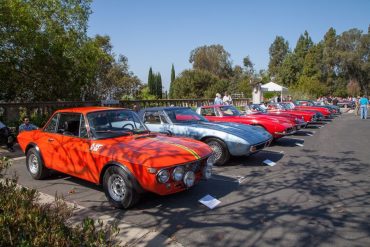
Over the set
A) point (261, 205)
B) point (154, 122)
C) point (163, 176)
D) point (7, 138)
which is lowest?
point (261, 205)

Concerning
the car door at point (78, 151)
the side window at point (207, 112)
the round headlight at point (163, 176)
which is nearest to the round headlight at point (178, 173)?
the round headlight at point (163, 176)

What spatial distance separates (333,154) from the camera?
9414 millimetres

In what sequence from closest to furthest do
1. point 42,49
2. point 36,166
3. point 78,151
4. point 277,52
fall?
point 78,151
point 36,166
point 42,49
point 277,52

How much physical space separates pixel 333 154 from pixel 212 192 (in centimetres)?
520

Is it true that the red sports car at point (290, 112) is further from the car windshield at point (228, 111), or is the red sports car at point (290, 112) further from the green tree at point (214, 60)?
the green tree at point (214, 60)

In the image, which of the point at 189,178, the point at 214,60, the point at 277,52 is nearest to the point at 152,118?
the point at 189,178

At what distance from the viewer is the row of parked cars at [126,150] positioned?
15.5 feet

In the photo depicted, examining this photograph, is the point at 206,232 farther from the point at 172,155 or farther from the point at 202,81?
the point at 202,81

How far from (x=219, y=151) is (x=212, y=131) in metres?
0.50

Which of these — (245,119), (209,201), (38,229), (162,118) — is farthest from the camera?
(245,119)

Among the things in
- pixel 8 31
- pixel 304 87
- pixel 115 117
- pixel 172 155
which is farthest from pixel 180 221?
pixel 304 87

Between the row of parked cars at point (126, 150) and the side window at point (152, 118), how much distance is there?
1.07 ft

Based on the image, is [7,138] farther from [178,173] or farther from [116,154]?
[178,173]

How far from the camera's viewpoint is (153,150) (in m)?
5.02
